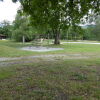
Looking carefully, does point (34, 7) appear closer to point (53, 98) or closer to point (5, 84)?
point (5, 84)

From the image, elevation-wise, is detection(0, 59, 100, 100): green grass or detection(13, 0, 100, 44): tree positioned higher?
detection(13, 0, 100, 44): tree

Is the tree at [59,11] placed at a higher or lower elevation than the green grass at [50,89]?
higher

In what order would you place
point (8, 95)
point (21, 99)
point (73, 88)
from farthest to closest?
point (73, 88) < point (8, 95) < point (21, 99)

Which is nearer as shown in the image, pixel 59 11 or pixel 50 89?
pixel 50 89

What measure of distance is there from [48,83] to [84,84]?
3.35 feet

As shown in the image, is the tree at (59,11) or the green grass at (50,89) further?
the tree at (59,11)

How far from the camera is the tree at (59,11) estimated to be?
6.36m

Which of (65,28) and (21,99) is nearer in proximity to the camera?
(21,99)

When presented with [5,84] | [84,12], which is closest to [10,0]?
[84,12]

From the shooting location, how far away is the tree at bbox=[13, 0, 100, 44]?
6.36 metres

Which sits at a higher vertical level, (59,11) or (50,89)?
(59,11)

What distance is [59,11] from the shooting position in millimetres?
6879

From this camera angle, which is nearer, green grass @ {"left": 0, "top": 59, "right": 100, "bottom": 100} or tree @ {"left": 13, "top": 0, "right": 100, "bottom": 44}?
green grass @ {"left": 0, "top": 59, "right": 100, "bottom": 100}

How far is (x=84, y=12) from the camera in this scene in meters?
6.76
